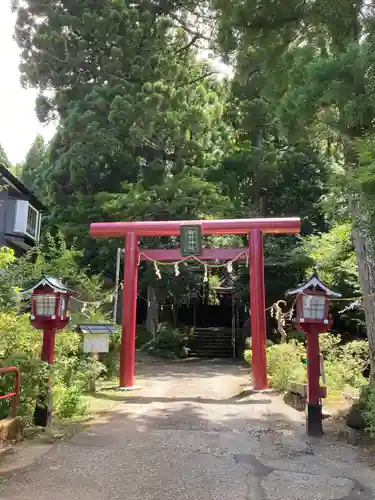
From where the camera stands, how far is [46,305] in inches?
301

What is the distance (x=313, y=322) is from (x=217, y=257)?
5396mm

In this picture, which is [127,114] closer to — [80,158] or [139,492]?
[80,158]

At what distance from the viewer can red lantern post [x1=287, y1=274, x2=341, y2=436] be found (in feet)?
25.0

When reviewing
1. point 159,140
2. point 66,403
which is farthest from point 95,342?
point 159,140

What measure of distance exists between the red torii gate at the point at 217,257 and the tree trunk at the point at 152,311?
9835 mm

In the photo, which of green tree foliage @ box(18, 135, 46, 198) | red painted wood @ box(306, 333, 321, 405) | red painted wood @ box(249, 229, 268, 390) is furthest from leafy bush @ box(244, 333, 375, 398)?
green tree foliage @ box(18, 135, 46, 198)

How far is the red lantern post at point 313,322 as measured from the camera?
761 centimetres

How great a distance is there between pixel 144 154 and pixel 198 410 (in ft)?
48.0

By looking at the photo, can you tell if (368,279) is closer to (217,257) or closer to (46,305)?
(217,257)

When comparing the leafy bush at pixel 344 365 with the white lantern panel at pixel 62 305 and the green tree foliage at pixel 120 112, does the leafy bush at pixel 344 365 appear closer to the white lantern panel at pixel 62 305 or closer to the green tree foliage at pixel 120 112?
the white lantern panel at pixel 62 305

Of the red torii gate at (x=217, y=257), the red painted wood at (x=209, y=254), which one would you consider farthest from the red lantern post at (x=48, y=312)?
the red painted wood at (x=209, y=254)

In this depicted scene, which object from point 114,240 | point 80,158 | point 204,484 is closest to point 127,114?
point 80,158

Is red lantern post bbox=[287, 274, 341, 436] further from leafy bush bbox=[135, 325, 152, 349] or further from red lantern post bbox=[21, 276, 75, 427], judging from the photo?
leafy bush bbox=[135, 325, 152, 349]

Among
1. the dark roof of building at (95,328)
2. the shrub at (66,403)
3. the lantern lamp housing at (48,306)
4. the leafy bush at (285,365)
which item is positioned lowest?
the shrub at (66,403)
